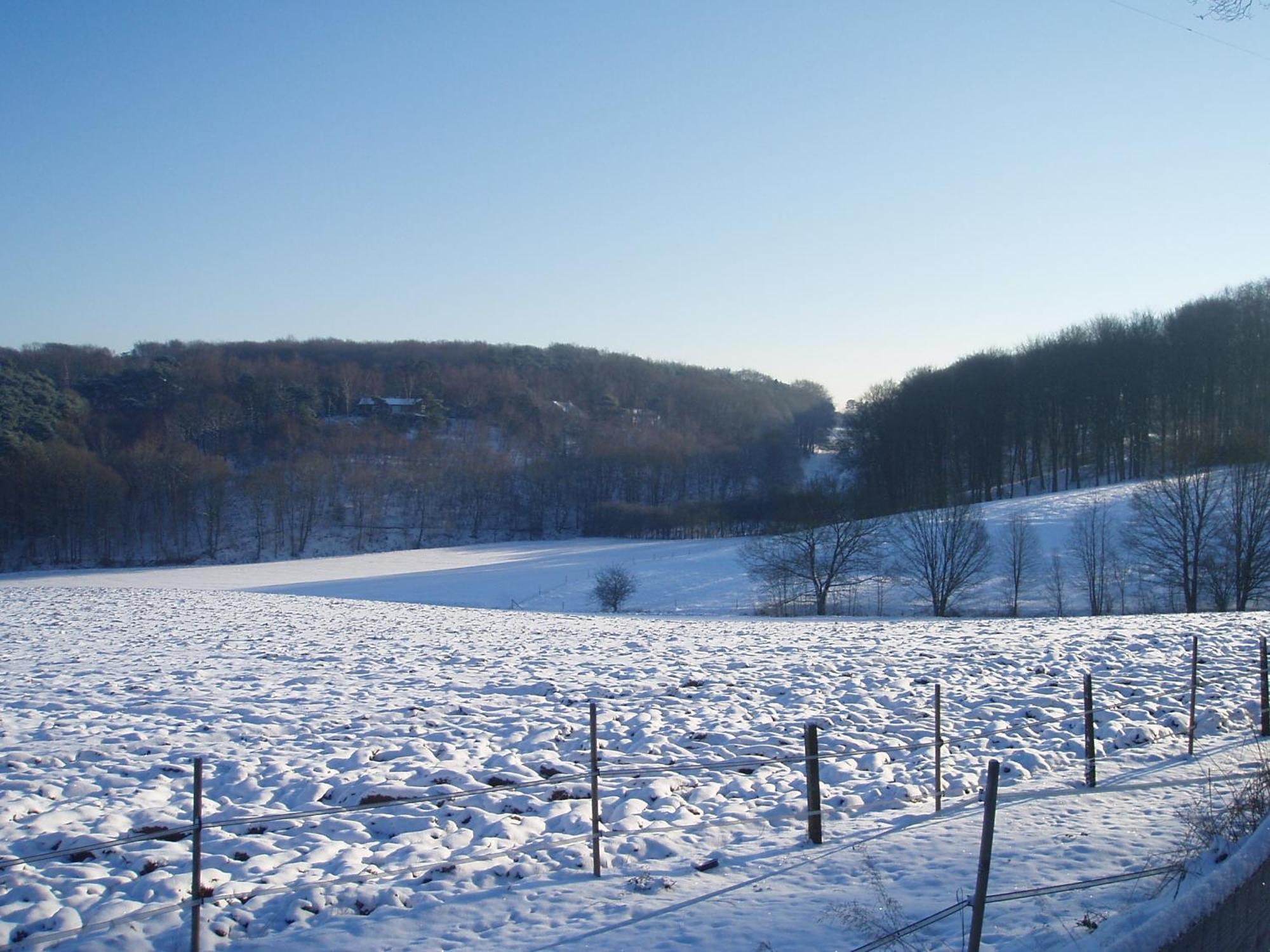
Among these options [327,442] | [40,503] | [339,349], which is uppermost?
[339,349]

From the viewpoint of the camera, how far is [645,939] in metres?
5.38

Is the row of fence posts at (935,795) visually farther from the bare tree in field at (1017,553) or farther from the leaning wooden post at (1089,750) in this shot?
the bare tree in field at (1017,553)

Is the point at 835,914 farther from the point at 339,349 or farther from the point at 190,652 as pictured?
the point at 339,349

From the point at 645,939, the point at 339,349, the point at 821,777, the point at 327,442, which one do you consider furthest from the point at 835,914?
the point at 339,349

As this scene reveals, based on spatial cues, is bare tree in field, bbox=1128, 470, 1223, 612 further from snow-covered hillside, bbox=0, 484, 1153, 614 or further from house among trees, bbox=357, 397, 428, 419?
house among trees, bbox=357, 397, 428, 419

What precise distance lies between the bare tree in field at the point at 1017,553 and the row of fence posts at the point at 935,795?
3302cm

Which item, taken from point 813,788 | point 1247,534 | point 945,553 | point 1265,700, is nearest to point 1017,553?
point 945,553

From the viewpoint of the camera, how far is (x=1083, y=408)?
6894 centimetres

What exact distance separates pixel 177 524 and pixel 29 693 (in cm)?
7959

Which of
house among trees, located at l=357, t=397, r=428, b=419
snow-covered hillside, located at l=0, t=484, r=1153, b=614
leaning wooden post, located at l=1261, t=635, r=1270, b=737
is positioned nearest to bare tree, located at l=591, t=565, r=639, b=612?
snow-covered hillside, located at l=0, t=484, r=1153, b=614

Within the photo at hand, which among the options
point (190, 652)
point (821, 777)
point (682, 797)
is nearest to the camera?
point (682, 797)

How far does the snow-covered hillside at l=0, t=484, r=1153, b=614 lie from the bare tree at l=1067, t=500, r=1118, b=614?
97 centimetres

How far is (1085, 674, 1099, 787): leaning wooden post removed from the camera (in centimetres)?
889

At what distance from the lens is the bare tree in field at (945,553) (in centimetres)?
4097
